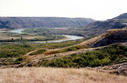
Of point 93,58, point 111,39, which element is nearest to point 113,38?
point 111,39

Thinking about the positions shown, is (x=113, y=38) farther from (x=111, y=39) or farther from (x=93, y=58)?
(x=93, y=58)

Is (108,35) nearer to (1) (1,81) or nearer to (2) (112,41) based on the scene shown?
(2) (112,41)

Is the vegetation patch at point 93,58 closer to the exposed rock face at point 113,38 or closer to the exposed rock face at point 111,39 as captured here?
the exposed rock face at point 113,38

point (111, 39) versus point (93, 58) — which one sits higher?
point (111, 39)

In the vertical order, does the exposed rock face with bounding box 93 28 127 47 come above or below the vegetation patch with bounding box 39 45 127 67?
above

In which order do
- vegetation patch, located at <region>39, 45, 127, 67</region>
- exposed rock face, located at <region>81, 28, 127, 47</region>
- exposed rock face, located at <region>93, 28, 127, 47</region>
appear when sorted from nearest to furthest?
vegetation patch, located at <region>39, 45, 127, 67</region> → exposed rock face, located at <region>93, 28, 127, 47</region> → exposed rock face, located at <region>81, 28, 127, 47</region>

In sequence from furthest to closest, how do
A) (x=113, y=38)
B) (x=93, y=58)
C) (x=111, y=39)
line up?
(x=111, y=39) < (x=113, y=38) < (x=93, y=58)

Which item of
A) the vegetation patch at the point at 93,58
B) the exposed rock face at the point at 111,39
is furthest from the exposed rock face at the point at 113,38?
the vegetation patch at the point at 93,58

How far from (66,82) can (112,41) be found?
3869 centimetres

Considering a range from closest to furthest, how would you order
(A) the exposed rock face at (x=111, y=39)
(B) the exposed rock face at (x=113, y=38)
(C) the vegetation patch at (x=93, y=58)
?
1. (C) the vegetation patch at (x=93, y=58)
2. (B) the exposed rock face at (x=113, y=38)
3. (A) the exposed rock face at (x=111, y=39)

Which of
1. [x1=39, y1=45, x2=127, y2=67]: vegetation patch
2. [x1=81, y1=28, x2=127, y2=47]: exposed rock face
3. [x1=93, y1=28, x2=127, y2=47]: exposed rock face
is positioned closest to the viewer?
[x1=39, y1=45, x2=127, y2=67]: vegetation patch

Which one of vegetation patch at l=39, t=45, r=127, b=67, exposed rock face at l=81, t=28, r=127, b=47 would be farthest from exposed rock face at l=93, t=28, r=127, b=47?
vegetation patch at l=39, t=45, r=127, b=67

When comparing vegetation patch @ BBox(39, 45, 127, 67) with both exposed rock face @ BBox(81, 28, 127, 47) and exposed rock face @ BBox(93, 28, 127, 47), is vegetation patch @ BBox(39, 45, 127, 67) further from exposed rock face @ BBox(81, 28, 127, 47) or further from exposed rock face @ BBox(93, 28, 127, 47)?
exposed rock face @ BBox(81, 28, 127, 47)

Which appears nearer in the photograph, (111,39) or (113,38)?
(113,38)
